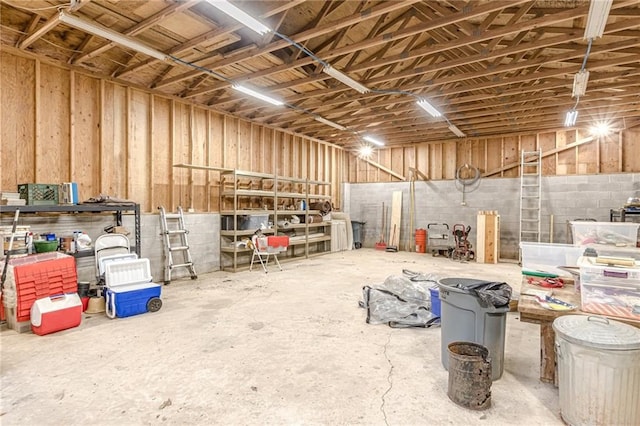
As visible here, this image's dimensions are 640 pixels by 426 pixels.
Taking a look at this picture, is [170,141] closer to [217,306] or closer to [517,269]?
[217,306]

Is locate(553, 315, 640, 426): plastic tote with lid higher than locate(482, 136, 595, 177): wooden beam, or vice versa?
locate(482, 136, 595, 177): wooden beam

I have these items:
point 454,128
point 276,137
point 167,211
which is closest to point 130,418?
point 167,211

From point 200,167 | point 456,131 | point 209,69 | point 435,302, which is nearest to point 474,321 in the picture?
point 435,302

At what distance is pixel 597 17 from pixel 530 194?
611 centimetres

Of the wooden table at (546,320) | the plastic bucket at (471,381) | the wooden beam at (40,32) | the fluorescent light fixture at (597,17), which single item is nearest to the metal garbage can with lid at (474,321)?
the wooden table at (546,320)

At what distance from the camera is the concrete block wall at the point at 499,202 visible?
25.0ft

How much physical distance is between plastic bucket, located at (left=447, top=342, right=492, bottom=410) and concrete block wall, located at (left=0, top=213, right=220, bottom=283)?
194 inches

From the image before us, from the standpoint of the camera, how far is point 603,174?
761 centimetres

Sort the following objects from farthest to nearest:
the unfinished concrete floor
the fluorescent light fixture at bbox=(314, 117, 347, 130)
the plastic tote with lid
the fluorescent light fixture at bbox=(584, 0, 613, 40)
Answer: the fluorescent light fixture at bbox=(314, 117, 347, 130) < the fluorescent light fixture at bbox=(584, 0, 613, 40) < the unfinished concrete floor < the plastic tote with lid

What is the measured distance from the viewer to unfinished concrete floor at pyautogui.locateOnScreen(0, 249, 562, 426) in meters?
2.09

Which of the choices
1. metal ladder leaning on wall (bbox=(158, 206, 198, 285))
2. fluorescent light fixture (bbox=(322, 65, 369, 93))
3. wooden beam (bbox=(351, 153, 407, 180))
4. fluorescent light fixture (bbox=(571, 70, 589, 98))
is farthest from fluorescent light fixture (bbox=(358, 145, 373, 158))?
metal ladder leaning on wall (bbox=(158, 206, 198, 285))

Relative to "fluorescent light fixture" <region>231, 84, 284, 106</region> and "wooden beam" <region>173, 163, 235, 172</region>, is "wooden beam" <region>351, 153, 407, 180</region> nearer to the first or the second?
"fluorescent light fixture" <region>231, 84, 284, 106</region>

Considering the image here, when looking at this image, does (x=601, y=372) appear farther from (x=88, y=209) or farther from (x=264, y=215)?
(x=264, y=215)

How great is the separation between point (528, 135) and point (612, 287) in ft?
24.8
